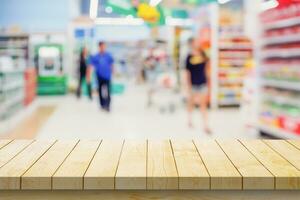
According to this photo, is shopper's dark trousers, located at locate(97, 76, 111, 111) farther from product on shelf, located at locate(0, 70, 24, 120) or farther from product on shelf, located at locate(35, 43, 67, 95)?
product on shelf, located at locate(35, 43, 67, 95)

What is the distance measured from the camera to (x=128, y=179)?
69.6 inches

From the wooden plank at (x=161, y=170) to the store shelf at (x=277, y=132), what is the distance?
3.80 m

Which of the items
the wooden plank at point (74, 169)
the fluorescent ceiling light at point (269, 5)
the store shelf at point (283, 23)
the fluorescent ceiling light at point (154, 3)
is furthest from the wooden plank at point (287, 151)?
the fluorescent ceiling light at point (154, 3)

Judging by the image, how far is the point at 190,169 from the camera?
1872 mm

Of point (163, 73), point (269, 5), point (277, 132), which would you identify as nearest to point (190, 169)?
point (277, 132)

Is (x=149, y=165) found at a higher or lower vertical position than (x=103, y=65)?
lower

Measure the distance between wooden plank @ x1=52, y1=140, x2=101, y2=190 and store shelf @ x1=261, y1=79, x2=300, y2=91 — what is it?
4103 millimetres

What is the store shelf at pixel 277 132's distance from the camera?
5777 mm

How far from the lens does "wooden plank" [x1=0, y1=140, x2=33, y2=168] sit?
207 cm

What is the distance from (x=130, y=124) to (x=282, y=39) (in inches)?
122

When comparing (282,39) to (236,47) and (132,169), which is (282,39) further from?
(132,169)

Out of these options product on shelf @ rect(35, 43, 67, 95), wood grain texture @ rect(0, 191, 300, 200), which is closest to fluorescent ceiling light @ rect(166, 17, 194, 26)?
product on shelf @ rect(35, 43, 67, 95)

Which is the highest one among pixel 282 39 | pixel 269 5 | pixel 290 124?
pixel 269 5

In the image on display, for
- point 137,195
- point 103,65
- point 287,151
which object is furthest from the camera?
point 103,65
